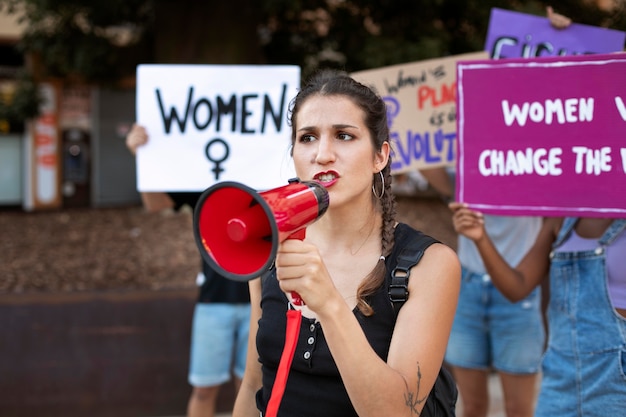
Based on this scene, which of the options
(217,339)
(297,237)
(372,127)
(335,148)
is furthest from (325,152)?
(217,339)

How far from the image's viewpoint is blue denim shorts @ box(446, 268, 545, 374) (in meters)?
3.56

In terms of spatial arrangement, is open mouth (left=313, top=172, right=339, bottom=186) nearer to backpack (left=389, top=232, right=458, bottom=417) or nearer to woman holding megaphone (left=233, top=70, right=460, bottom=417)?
woman holding megaphone (left=233, top=70, right=460, bottom=417)

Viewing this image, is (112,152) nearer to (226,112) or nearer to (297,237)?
(226,112)

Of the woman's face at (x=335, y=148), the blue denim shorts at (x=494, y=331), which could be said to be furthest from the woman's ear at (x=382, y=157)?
the blue denim shorts at (x=494, y=331)

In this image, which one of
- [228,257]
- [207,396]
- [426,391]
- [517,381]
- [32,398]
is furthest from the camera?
[32,398]

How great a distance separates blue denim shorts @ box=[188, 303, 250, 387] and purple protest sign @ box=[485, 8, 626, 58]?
193cm

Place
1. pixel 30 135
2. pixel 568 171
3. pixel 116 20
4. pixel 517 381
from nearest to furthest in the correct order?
1. pixel 568 171
2. pixel 517 381
3. pixel 116 20
4. pixel 30 135

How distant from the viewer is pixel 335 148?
72.7 inches

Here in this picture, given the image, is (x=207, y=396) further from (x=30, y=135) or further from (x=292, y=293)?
(x=30, y=135)

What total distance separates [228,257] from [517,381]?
8.29ft

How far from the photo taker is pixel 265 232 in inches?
61.1

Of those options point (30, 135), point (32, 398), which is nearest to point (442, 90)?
point (32, 398)

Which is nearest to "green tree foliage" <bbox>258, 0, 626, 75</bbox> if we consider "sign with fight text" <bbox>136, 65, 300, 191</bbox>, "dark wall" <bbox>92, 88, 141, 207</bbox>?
"sign with fight text" <bbox>136, 65, 300, 191</bbox>

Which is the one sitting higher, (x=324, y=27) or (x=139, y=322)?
(x=324, y=27)
